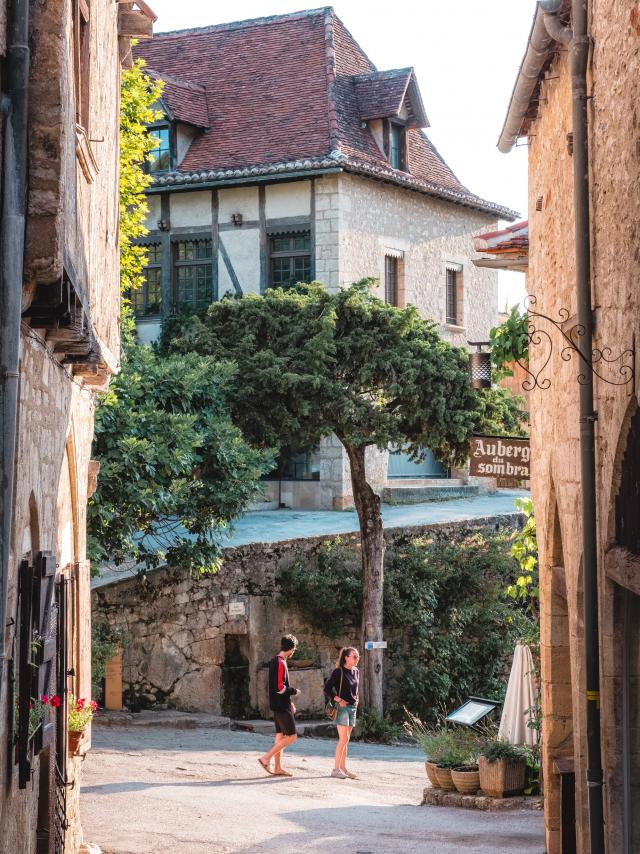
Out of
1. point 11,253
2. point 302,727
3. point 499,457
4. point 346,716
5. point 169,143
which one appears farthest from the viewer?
point 169,143

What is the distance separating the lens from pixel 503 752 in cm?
1172

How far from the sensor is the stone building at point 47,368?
556 cm

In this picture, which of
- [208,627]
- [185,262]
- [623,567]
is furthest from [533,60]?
[185,262]

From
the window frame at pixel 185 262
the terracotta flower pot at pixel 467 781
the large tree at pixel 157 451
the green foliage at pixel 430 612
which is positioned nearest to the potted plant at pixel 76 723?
the terracotta flower pot at pixel 467 781

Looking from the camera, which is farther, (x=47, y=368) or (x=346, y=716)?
(x=346, y=716)

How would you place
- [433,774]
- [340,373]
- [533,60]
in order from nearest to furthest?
[533,60]
[433,774]
[340,373]

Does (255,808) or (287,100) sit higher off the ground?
(287,100)

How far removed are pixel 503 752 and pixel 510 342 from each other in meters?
3.58

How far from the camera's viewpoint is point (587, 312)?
7.25 meters

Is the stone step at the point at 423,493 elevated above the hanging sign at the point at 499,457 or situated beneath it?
situated beneath

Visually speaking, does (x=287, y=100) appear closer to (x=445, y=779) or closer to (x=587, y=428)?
(x=445, y=779)

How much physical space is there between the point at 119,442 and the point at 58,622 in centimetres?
703

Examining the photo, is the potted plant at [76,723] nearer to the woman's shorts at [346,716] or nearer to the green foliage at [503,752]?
the green foliage at [503,752]

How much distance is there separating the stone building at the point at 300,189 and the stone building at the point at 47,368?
16129mm
